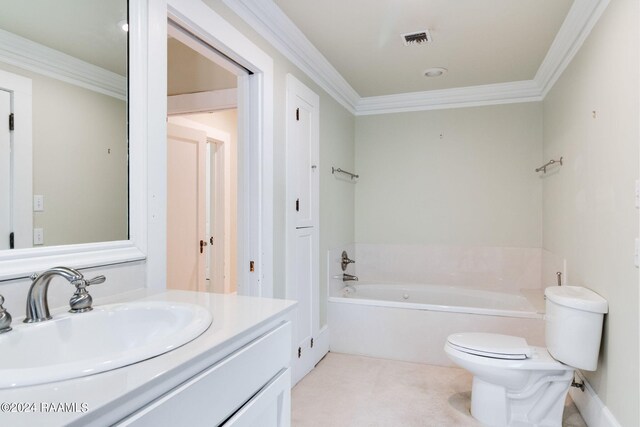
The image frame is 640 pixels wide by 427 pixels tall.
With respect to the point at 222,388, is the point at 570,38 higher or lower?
higher

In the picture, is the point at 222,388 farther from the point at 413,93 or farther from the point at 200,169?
the point at 413,93

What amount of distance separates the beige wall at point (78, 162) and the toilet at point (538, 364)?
1932 millimetres

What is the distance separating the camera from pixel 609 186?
1.85 metres

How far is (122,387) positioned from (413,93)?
3.60m

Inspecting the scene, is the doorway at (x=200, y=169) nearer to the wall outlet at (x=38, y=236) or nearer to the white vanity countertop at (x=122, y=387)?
the wall outlet at (x=38, y=236)

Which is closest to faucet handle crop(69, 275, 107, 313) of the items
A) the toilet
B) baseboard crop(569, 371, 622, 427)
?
the toilet

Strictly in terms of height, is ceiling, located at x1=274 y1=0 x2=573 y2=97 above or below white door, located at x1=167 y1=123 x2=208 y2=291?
above

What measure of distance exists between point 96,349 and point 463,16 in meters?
2.40

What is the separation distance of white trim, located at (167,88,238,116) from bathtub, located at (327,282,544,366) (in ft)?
6.04

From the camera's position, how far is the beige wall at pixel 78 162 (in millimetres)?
1073

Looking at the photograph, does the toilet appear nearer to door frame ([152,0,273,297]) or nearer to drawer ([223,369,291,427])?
door frame ([152,0,273,297])

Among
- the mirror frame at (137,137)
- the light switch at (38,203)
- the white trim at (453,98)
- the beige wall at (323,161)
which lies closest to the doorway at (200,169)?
the beige wall at (323,161)

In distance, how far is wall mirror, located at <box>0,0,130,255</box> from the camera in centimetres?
100

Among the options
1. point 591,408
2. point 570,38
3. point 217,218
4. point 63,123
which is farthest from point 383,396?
point 217,218
